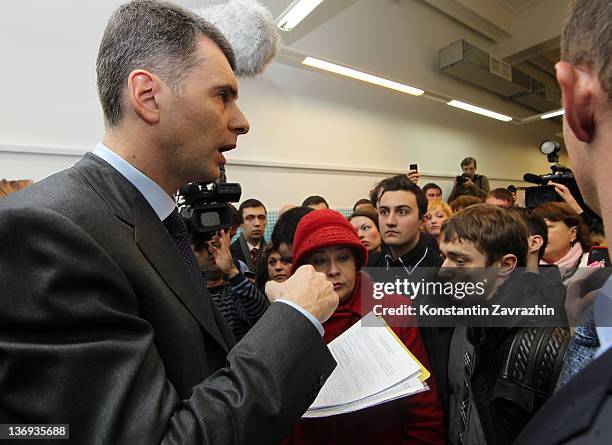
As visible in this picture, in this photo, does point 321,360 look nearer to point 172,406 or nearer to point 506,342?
point 172,406

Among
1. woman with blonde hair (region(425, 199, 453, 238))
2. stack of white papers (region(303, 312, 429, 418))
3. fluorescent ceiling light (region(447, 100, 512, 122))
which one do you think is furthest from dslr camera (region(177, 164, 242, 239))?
fluorescent ceiling light (region(447, 100, 512, 122))

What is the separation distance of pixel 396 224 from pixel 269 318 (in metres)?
1.64

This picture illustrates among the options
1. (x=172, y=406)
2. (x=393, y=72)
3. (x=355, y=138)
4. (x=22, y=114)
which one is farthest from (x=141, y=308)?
(x=393, y=72)

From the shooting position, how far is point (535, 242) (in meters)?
1.68

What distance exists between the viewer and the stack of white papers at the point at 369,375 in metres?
0.76

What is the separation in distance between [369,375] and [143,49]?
81cm

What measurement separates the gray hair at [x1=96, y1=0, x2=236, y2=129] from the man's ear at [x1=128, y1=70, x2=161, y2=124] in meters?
0.02

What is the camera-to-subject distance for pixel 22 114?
258 centimetres

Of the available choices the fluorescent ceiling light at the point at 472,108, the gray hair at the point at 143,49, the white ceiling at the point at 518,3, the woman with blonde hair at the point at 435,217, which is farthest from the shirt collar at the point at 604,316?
the white ceiling at the point at 518,3

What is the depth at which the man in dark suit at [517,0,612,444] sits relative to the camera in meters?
0.30

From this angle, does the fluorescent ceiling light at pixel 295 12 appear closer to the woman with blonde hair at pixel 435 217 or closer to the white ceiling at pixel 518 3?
the woman with blonde hair at pixel 435 217

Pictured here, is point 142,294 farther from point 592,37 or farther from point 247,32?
point 247,32

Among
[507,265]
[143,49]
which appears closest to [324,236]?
[507,265]

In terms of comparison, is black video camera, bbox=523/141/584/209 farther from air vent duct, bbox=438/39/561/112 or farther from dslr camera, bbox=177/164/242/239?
air vent duct, bbox=438/39/561/112
